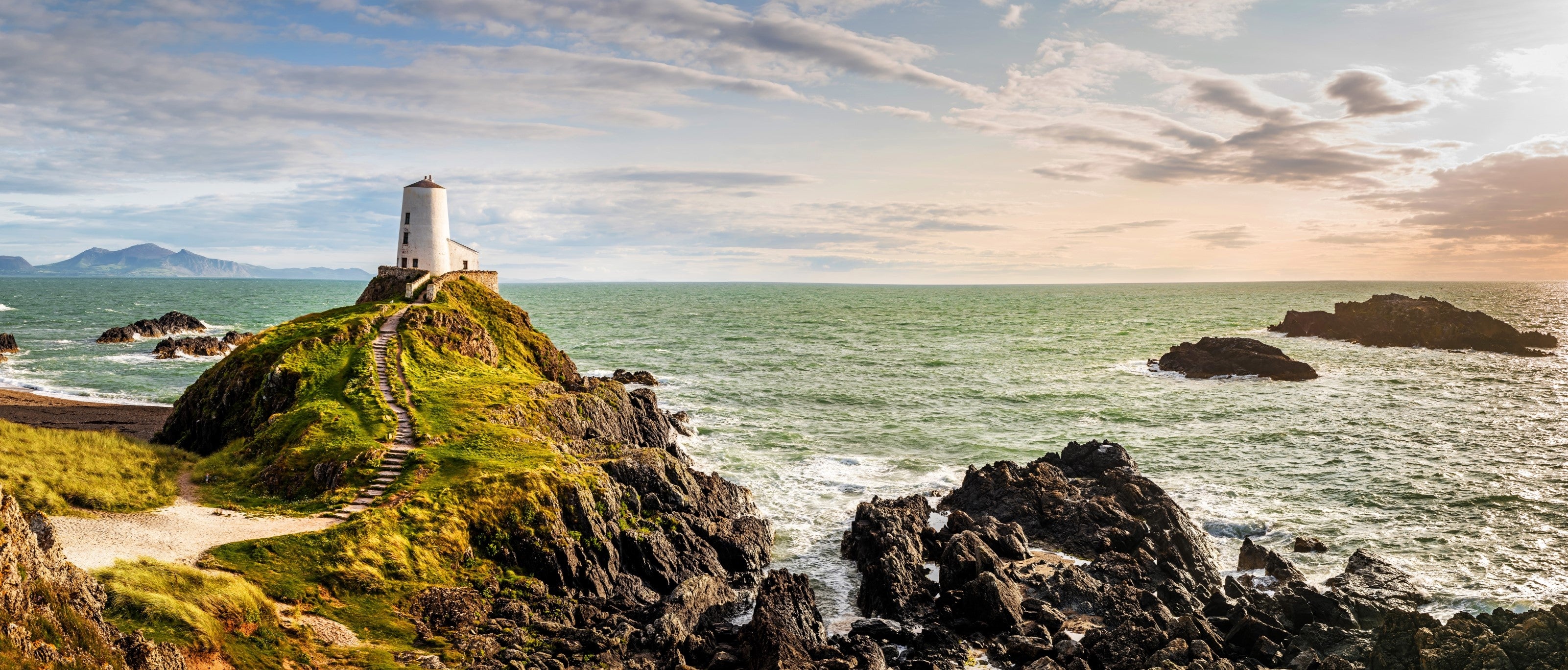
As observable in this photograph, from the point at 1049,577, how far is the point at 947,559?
3.75m

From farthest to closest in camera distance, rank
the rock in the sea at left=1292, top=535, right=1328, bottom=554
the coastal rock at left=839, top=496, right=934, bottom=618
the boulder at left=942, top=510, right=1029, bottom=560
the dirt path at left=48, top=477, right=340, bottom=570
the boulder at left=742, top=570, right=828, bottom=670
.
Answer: the rock in the sea at left=1292, top=535, right=1328, bottom=554 < the boulder at left=942, top=510, right=1029, bottom=560 < the coastal rock at left=839, top=496, right=934, bottom=618 < the dirt path at left=48, top=477, right=340, bottom=570 < the boulder at left=742, top=570, right=828, bottom=670

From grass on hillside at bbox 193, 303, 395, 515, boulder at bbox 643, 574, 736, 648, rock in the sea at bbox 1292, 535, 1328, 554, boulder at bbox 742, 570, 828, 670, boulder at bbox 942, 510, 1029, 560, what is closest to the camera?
boulder at bbox 742, 570, 828, 670

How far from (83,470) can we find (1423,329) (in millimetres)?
134496

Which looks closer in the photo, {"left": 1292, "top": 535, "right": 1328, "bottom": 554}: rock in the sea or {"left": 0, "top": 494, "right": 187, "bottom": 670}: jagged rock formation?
{"left": 0, "top": 494, "right": 187, "bottom": 670}: jagged rock formation

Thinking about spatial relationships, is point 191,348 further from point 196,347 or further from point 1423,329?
point 1423,329

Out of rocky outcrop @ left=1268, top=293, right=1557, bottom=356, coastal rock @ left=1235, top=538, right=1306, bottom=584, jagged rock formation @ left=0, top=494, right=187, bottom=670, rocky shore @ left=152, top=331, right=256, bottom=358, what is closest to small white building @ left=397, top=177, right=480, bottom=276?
rocky shore @ left=152, top=331, right=256, bottom=358

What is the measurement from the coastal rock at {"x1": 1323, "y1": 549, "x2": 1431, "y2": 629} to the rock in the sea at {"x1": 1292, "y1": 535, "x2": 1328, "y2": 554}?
1420 millimetres

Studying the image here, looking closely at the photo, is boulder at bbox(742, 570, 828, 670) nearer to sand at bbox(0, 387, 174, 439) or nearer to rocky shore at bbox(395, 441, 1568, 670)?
rocky shore at bbox(395, 441, 1568, 670)

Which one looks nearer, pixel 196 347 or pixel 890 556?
pixel 890 556

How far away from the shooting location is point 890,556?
30859 mm

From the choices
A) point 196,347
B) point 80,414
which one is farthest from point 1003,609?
point 196,347

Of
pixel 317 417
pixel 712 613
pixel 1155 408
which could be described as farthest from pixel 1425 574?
pixel 317 417

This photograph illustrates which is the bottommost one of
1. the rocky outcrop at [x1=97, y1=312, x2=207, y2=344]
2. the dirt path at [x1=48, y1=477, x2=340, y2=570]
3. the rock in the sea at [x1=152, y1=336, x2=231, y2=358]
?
the dirt path at [x1=48, y1=477, x2=340, y2=570]

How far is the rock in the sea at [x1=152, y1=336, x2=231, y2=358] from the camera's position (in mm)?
89831
